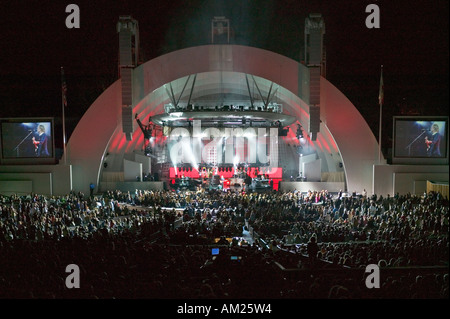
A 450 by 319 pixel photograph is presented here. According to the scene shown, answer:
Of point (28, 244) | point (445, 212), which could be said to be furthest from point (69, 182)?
point (445, 212)

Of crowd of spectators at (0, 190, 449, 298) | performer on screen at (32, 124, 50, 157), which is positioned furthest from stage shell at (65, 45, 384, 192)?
crowd of spectators at (0, 190, 449, 298)

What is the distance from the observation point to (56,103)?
110 feet

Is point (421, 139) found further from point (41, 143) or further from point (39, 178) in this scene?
point (39, 178)

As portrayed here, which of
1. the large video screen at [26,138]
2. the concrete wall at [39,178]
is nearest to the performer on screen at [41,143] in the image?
the large video screen at [26,138]

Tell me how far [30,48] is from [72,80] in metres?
3.90

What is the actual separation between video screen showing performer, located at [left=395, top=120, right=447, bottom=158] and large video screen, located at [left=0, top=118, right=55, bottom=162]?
2408 centimetres

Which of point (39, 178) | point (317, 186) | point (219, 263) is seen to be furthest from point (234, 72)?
point (219, 263)

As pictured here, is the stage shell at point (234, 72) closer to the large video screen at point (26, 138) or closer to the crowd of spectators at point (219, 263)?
the large video screen at point (26, 138)

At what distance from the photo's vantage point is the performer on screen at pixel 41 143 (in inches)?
1060

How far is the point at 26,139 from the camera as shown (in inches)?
1062

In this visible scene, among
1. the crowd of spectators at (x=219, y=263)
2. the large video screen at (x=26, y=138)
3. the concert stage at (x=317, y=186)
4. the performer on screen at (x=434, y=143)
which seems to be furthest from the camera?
the concert stage at (x=317, y=186)

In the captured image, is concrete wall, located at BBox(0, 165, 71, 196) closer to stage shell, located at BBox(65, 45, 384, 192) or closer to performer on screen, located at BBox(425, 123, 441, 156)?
stage shell, located at BBox(65, 45, 384, 192)

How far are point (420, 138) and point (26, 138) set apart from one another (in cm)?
2710

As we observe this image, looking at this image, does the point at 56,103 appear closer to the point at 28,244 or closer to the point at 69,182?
the point at 69,182
